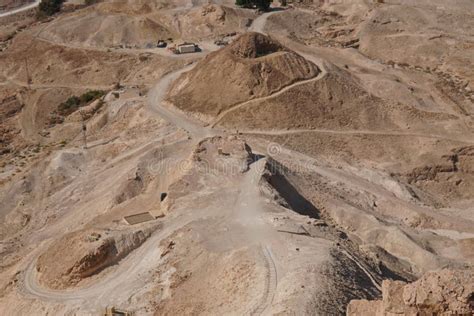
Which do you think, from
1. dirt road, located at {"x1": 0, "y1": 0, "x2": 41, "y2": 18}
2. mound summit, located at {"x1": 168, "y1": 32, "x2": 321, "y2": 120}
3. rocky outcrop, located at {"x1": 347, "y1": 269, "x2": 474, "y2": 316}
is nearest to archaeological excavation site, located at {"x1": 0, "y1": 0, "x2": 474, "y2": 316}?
rocky outcrop, located at {"x1": 347, "y1": 269, "x2": 474, "y2": 316}

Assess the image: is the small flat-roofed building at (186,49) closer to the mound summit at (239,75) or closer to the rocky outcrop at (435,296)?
the mound summit at (239,75)

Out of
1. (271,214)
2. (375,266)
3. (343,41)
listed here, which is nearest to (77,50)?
(343,41)

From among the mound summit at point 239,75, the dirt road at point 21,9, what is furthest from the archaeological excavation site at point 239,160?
the dirt road at point 21,9

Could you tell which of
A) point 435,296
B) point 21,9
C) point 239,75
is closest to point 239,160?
point 239,75

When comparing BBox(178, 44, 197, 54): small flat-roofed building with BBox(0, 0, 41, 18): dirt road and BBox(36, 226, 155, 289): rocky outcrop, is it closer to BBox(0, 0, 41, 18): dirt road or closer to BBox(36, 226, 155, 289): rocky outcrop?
BBox(36, 226, 155, 289): rocky outcrop

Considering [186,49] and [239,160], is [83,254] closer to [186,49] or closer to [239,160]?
[239,160]

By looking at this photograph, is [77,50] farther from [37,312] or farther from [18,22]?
[37,312]
